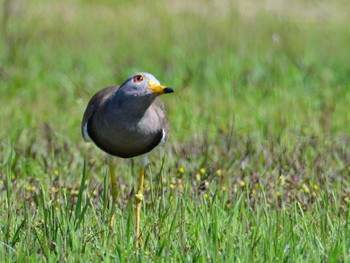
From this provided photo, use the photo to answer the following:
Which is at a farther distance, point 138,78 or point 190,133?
point 190,133

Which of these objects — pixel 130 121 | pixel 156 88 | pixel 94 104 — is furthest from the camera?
pixel 94 104

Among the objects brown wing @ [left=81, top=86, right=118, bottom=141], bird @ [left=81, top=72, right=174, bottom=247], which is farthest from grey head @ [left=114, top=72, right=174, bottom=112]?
brown wing @ [left=81, top=86, right=118, bottom=141]

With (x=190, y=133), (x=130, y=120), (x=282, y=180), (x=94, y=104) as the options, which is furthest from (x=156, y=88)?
(x=190, y=133)

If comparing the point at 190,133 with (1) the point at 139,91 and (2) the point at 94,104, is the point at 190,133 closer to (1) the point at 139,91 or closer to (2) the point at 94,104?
(2) the point at 94,104

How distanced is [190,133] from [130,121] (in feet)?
8.68

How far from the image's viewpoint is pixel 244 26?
12.1 metres

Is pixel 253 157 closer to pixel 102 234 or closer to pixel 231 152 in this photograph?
pixel 231 152

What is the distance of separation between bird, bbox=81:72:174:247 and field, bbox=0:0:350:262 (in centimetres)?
21

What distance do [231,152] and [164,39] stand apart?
4813mm

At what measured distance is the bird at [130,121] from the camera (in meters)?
4.88

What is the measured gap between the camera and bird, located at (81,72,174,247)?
488cm

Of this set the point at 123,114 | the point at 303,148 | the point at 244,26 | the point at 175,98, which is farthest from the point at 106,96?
the point at 244,26

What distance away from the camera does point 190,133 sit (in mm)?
7582

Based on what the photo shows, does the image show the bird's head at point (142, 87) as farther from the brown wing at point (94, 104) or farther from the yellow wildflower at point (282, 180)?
the yellow wildflower at point (282, 180)
